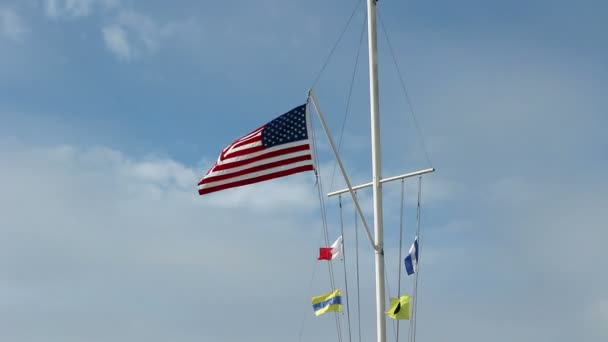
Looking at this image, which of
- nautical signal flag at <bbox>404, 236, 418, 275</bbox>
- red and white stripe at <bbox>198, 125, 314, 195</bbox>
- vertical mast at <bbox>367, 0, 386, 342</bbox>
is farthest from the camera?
nautical signal flag at <bbox>404, 236, 418, 275</bbox>

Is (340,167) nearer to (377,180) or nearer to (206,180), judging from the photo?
(377,180)

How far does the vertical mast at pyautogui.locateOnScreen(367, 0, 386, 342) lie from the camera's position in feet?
93.9

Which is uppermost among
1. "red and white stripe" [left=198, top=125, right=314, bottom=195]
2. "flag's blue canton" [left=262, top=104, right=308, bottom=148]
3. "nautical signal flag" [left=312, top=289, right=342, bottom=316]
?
"flag's blue canton" [left=262, top=104, right=308, bottom=148]

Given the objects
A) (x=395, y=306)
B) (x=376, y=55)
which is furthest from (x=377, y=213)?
(x=376, y=55)

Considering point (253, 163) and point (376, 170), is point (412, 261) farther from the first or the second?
point (253, 163)

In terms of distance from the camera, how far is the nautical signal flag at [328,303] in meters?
31.8

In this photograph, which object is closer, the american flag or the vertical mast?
the vertical mast

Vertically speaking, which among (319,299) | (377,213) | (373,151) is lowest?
(319,299)

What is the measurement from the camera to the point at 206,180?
1174 inches

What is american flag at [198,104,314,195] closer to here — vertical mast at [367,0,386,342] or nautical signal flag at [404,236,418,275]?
vertical mast at [367,0,386,342]

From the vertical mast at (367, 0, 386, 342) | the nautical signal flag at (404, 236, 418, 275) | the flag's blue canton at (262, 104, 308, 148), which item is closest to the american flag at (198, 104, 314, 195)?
the flag's blue canton at (262, 104, 308, 148)

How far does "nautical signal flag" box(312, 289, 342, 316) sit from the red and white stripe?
503 centimetres

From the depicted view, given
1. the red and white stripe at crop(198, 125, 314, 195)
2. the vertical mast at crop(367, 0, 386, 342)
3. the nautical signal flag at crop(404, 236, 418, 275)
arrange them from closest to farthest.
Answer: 1. the vertical mast at crop(367, 0, 386, 342)
2. the red and white stripe at crop(198, 125, 314, 195)
3. the nautical signal flag at crop(404, 236, 418, 275)

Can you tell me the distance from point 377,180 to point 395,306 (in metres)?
3.86
